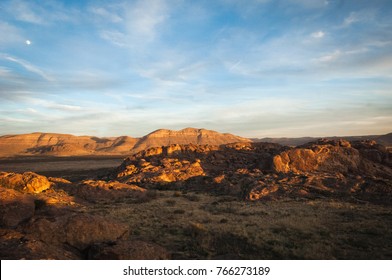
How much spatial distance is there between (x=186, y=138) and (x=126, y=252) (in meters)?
173

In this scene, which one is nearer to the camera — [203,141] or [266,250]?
[266,250]

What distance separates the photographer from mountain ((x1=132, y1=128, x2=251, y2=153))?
172 metres

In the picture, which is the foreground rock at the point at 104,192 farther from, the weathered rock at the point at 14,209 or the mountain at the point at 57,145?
the mountain at the point at 57,145

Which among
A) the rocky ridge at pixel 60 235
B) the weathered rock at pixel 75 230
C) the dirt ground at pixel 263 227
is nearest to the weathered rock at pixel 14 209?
the rocky ridge at pixel 60 235

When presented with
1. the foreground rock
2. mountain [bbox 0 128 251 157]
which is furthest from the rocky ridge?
mountain [bbox 0 128 251 157]

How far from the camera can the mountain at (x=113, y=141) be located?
153738 millimetres

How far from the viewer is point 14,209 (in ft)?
40.3

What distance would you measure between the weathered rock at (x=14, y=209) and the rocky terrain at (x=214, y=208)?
0.04 meters

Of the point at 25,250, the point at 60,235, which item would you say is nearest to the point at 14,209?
the point at 60,235

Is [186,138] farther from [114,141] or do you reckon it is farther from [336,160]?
[336,160]

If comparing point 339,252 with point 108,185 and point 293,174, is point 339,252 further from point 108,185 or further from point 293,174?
point 108,185

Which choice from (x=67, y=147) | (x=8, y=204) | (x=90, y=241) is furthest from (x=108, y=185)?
(x=67, y=147)

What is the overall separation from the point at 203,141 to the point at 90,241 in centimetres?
16548

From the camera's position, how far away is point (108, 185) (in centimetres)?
2445
